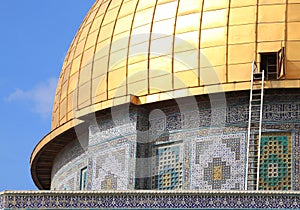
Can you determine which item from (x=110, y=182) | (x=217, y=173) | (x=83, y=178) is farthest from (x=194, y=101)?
(x=83, y=178)

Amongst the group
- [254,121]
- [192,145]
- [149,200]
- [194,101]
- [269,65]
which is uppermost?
[269,65]

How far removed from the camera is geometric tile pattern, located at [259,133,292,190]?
19562mm

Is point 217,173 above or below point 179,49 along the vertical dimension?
below

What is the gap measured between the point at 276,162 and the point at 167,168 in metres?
1.71

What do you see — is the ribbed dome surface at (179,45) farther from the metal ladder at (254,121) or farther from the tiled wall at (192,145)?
Answer: the tiled wall at (192,145)

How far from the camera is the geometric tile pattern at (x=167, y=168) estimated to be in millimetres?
20141

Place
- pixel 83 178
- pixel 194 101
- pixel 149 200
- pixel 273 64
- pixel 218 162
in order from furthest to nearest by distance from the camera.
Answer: pixel 83 178, pixel 194 101, pixel 273 64, pixel 218 162, pixel 149 200

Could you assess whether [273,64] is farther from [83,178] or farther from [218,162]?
[83,178]

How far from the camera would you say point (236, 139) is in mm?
20078

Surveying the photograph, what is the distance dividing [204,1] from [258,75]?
1753mm

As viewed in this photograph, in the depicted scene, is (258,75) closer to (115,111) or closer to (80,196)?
(115,111)

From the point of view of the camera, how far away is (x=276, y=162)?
1972 centimetres

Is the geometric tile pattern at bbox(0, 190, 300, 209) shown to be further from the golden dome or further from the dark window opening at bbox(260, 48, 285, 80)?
the dark window opening at bbox(260, 48, 285, 80)

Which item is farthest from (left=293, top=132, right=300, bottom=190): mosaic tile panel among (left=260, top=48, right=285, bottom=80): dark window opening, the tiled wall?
(left=260, top=48, right=285, bottom=80): dark window opening
